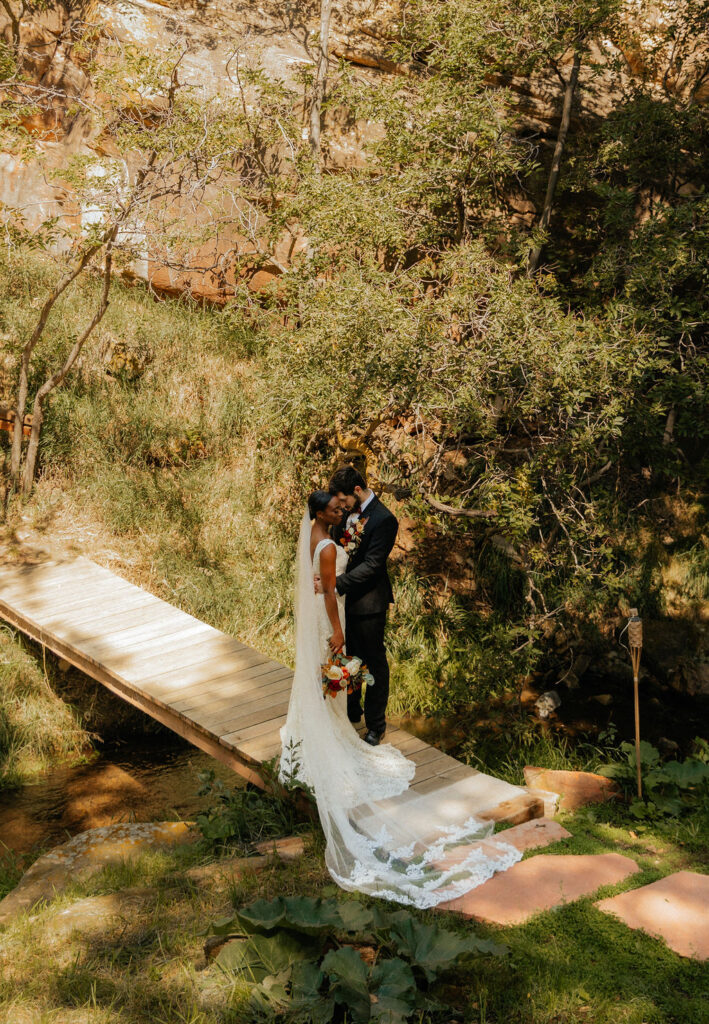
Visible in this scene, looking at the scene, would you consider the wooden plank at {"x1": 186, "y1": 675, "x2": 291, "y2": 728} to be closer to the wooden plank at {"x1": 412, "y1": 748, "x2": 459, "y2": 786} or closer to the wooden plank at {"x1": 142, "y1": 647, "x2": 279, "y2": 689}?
the wooden plank at {"x1": 142, "y1": 647, "x2": 279, "y2": 689}

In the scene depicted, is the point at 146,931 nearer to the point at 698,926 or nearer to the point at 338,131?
the point at 698,926

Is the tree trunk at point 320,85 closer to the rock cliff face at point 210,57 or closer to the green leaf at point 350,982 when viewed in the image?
the rock cliff face at point 210,57

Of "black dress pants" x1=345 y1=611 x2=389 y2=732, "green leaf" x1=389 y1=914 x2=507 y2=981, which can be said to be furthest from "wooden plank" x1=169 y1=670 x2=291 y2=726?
"green leaf" x1=389 y1=914 x2=507 y2=981

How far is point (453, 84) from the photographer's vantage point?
9.34 m

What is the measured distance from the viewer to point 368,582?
5.57 m

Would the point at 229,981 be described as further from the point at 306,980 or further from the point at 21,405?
the point at 21,405

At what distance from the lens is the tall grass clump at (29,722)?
754 cm

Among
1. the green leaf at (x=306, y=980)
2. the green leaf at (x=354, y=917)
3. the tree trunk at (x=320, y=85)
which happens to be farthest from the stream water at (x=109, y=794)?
the tree trunk at (x=320, y=85)

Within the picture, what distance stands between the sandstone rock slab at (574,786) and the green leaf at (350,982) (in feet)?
9.01

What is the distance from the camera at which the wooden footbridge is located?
5426 mm

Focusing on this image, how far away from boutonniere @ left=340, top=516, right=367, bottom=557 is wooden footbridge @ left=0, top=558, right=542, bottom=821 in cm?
136

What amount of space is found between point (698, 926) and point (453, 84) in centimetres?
861

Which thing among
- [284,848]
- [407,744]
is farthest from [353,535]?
[284,848]

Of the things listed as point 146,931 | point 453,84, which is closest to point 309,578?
point 146,931
